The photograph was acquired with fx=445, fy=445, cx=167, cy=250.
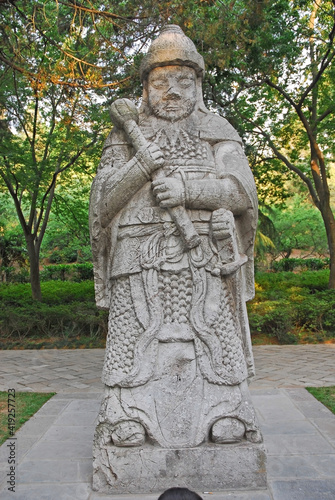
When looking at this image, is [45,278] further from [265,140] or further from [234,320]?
[234,320]

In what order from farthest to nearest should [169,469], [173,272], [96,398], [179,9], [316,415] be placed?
1. [179,9]
2. [96,398]
3. [316,415]
4. [173,272]
5. [169,469]

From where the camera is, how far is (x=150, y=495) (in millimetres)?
2703

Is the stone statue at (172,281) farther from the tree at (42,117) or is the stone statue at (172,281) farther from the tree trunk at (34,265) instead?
the tree trunk at (34,265)

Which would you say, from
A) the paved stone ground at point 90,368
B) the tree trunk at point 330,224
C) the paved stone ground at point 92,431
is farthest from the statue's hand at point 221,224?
the tree trunk at point 330,224

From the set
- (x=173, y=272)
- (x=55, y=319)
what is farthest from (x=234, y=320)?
(x=55, y=319)

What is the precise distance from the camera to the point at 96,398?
5.09 m

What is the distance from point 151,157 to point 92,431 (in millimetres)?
2494

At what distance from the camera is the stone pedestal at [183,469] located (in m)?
2.73

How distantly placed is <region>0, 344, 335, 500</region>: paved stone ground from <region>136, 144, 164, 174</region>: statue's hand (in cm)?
206

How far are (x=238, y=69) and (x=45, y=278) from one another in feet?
49.4

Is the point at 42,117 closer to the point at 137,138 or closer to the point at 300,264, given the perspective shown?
the point at 137,138

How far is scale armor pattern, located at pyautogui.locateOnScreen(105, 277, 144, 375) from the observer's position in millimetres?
2912

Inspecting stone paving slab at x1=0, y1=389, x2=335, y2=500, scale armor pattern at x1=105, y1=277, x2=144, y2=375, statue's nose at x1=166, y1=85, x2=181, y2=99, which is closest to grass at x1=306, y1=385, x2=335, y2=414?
stone paving slab at x1=0, y1=389, x2=335, y2=500

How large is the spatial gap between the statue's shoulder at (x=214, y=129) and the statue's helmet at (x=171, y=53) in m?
0.35
